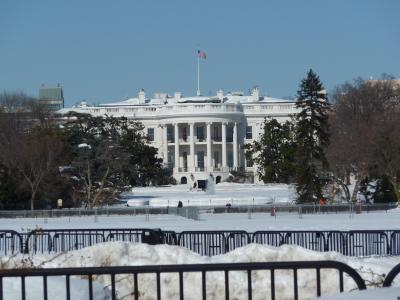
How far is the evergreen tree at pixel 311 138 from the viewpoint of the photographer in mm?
63219

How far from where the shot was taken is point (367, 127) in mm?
64688

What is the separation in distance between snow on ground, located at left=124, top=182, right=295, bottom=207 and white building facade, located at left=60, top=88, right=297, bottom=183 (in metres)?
30.4

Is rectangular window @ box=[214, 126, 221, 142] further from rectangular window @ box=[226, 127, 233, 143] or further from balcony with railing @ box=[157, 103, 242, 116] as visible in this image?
balcony with railing @ box=[157, 103, 242, 116]

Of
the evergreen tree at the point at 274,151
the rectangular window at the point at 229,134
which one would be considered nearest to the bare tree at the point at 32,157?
the evergreen tree at the point at 274,151

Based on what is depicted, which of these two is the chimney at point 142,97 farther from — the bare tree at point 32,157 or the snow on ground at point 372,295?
the snow on ground at point 372,295

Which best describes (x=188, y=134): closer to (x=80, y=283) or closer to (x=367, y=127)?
(x=367, y=127)

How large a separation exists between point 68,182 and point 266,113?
230 feet

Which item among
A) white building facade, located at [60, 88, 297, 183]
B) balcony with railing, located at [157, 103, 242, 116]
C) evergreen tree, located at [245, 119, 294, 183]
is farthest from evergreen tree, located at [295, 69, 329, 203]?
balcony with railing, located at [157, 103, 242, 116]

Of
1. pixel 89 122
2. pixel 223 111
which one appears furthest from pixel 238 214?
pixel 223 111

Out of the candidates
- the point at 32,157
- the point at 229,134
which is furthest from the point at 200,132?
the point at 32,157

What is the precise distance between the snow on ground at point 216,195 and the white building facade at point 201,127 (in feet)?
99.8

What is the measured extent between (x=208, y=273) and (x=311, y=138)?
52.8m

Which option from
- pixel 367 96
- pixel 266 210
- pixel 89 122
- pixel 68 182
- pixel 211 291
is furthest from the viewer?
pixel 367 96

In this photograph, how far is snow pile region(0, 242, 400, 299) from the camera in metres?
13.8
